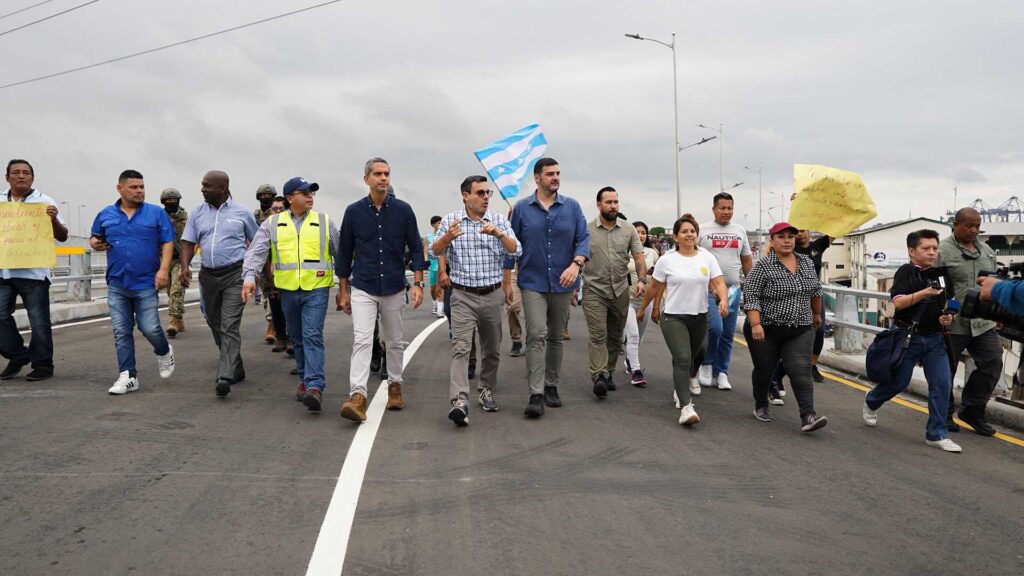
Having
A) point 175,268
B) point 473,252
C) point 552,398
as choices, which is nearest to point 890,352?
point 552,398

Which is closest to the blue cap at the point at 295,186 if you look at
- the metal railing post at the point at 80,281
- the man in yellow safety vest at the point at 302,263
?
the man in yellow safety vest at the point at 302,263

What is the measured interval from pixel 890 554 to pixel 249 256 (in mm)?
5496

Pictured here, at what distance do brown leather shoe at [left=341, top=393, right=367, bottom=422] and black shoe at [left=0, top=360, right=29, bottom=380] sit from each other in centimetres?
397

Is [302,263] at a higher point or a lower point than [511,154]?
lower

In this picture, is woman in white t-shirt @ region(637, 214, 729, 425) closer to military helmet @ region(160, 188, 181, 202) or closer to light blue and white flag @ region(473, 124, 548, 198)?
light blue and white flag @ region(473, 124, 548, 198)

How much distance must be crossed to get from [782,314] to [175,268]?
931 centimetres

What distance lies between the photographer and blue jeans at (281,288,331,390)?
6641 mm

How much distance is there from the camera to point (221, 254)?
7547 millimetres

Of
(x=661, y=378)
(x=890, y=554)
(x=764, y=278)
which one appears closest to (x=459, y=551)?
(x=890, y=554)

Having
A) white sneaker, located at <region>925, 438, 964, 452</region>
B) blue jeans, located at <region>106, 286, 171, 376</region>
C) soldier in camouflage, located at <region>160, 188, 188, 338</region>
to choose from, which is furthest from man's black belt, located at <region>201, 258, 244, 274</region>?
white sneaker, located at <region>925, 438, 964, 452</region>

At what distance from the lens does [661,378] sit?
902cm

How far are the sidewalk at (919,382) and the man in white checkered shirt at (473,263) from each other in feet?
12.8

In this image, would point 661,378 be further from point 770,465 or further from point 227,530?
point 227,530

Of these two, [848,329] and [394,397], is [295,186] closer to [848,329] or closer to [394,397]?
[394,397]
